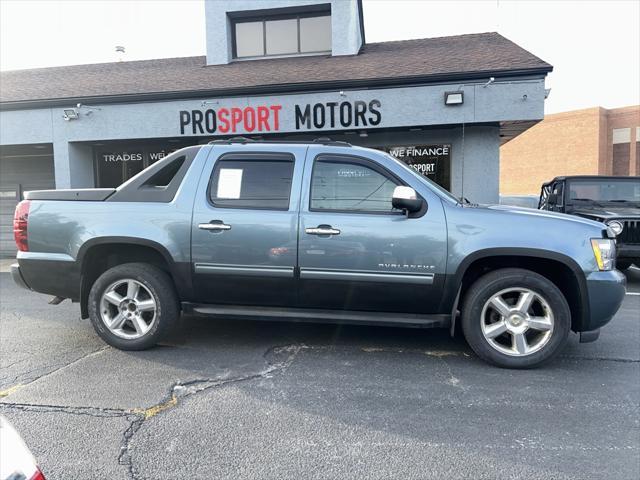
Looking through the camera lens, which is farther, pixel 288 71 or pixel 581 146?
pixel 581 146

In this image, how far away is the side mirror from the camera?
402 cm

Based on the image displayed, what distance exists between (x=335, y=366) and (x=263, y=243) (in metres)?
1.26

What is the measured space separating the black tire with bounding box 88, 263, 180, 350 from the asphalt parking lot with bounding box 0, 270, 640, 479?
0.13 meters

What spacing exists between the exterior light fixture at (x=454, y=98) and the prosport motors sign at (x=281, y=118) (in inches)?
54.0

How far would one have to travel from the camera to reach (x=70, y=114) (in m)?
11.3

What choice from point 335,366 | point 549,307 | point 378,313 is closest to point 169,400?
point 335,366

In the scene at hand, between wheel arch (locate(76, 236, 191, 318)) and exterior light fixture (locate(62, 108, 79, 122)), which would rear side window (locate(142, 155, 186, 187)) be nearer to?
wheel arch (locate(76, 236, 191, 318))

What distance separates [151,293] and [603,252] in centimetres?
403

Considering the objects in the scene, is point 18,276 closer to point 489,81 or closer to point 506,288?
point 506,288

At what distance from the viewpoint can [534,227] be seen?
4.03 metres

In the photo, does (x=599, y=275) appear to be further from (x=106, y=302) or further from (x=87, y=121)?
(x=87, y=121)

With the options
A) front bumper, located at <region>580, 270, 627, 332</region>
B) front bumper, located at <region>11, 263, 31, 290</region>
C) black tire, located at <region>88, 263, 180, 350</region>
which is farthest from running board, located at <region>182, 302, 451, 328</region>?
front bumper, located at <region>11, 263, 31, 290</region>

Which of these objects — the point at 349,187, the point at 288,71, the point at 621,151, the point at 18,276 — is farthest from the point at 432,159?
the point at 621,151

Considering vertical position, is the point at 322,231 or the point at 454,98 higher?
the point at 454,98
